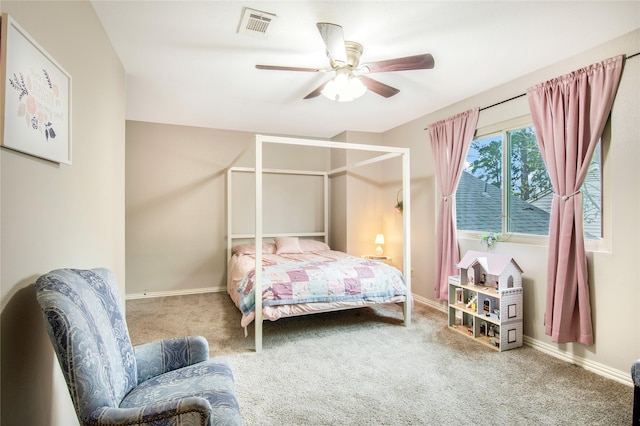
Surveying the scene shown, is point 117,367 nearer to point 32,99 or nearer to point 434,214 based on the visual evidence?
point 32,99

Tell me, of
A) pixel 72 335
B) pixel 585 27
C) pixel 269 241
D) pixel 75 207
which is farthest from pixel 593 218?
pixel 269 241

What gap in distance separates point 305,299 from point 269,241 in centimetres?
222

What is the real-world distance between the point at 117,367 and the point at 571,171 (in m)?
3.16

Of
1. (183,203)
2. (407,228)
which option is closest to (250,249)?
(183,203)

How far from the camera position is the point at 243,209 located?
195 inches

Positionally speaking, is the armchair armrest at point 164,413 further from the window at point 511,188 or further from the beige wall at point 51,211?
the window at point 511,188

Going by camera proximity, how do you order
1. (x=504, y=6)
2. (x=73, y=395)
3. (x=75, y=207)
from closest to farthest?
(x=73, y=395) → (x=75, y=207) → (x=504, y=6)

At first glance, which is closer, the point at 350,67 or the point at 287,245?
the point at 350,67

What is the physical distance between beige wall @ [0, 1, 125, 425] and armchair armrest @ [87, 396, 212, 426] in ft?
1.15

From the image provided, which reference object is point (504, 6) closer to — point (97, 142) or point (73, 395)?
point (97, 142)

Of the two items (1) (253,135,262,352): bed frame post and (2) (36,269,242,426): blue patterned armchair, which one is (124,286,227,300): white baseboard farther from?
(2) (36,269,242,426): blue patterned armchair

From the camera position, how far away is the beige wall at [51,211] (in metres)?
1.10

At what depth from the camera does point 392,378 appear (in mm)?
2297

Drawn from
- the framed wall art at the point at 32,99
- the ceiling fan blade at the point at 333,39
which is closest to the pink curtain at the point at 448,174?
the ceiling fan blade at the point at 333,39
